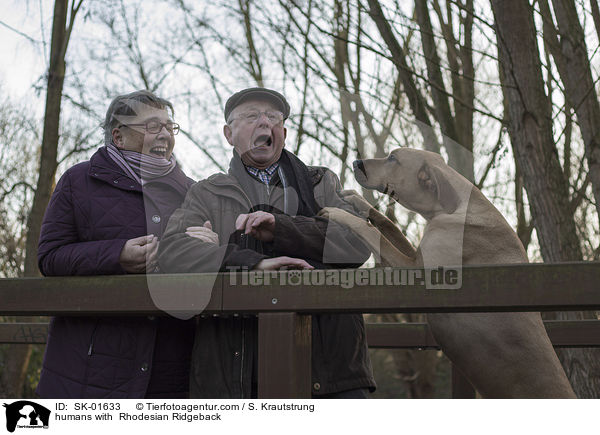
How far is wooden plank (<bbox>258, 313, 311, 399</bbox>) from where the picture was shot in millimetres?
1732

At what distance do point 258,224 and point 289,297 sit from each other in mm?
463

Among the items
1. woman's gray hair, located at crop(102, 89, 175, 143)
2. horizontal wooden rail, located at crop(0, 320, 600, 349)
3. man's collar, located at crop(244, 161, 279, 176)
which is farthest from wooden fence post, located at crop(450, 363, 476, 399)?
woman's gray hair, located at crop(102, 89, 175, 143)

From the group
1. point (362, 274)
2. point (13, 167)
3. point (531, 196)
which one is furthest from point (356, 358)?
point (13, 167)

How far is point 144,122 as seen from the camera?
2.82 m

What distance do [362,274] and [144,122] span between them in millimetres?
1497

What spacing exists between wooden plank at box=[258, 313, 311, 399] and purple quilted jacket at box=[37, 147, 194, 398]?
71cm

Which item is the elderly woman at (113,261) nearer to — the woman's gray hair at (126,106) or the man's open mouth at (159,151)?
the man's open mouth at (159,151)

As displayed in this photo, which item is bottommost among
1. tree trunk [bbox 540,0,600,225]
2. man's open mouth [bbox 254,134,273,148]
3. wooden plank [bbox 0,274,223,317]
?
wooden plank [bbox 0,274,223,317]

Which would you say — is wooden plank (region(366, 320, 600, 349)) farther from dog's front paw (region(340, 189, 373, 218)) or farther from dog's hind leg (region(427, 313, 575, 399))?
dog's front paw (region(340, 189, 373, 218))

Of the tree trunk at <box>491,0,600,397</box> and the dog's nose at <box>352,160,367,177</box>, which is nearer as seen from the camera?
the dog's nose at <box>352,160,367,177</box>

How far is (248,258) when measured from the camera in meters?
2.06

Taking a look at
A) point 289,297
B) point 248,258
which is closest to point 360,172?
point 248,258
